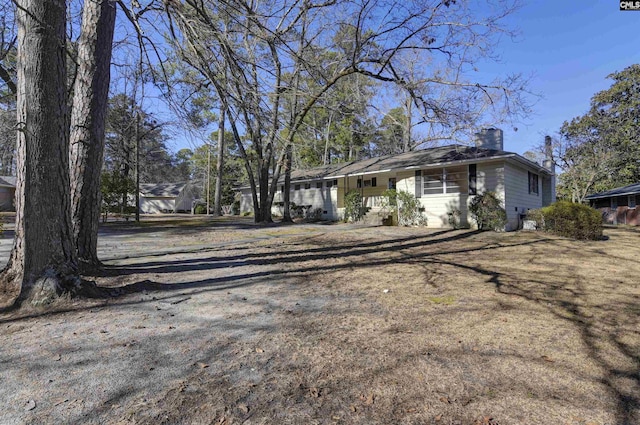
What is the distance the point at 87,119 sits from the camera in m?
5.34

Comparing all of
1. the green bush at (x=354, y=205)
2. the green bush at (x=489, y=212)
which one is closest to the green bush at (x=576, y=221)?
the green bush at (x=489, y=212)

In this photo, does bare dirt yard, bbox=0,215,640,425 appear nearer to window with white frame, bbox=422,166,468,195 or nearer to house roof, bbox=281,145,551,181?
house roof, bbox=281,145,551,181

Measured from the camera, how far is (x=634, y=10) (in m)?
9.11

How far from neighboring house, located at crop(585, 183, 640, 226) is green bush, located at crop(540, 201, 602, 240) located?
42.9ft

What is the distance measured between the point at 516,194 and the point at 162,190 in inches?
1730

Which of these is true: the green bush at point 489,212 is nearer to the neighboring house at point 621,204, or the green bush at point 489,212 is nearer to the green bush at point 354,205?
the green bush at point 354,205

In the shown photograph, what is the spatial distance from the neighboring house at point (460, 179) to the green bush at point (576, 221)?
84.1 inches

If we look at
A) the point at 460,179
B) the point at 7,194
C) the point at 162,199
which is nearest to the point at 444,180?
the point at 460,179

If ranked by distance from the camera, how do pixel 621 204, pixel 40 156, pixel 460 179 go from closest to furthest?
pixel 40 156, pixel 460 179, pixel 621 204

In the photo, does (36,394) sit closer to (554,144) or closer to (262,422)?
(262,422)

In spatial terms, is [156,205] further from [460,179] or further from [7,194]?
[460,179]

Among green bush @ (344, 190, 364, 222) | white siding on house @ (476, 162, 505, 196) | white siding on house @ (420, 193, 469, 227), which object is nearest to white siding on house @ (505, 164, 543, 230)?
white siding on house @ (476, 162, 505, 196)

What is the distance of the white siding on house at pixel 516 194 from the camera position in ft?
44.1

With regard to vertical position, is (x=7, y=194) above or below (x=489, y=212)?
above
